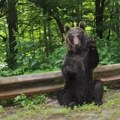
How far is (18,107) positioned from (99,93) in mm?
1508

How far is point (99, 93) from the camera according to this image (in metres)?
6.52

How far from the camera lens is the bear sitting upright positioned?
20.9 feet

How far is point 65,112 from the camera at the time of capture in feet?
19.4

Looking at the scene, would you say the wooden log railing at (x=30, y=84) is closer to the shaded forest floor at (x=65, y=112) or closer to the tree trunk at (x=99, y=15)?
the shaded forest floor at (x=65, y=112)

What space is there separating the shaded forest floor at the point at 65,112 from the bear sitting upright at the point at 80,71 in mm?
230

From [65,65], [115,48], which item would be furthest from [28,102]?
[115,48]

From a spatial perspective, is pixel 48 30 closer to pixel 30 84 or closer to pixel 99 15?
pixel 99 15

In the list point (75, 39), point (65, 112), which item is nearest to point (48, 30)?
point (75, 39)

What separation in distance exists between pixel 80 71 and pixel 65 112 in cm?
88

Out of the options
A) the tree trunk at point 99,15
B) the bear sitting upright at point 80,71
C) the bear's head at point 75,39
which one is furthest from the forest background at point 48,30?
the bear's head at point 75,39

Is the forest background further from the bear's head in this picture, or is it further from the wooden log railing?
the bear's head

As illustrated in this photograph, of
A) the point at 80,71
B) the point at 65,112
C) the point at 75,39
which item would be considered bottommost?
the point at 65,112

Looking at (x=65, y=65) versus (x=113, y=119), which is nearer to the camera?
(x=113, y=119)

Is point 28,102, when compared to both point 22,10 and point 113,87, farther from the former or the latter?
point 22,10
